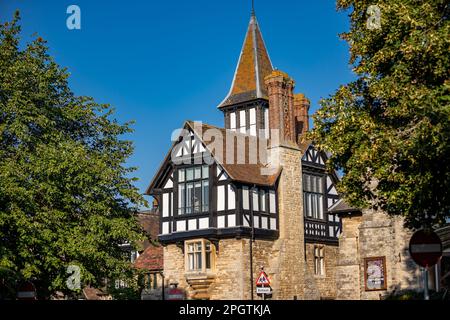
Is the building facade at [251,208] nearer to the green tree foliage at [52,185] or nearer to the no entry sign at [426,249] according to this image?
the green tree foliage at [52,185]

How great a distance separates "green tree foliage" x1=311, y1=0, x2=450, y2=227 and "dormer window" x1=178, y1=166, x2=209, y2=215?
18.8 meters

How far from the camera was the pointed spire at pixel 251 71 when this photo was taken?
41375 millimetres

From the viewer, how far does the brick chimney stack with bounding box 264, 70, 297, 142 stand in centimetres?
3759

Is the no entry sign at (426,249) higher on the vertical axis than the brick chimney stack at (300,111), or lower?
lower

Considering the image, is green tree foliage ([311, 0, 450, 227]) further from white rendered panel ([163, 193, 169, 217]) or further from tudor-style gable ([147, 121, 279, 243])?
white rendered panel ([163, 193, 169, 217])

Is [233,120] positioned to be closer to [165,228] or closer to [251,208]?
[251,208]

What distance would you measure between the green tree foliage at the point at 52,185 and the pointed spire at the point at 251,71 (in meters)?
15.0

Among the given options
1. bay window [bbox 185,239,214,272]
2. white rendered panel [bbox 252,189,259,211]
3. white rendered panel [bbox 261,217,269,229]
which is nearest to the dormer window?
bay window [bbox 185,239,214,272]

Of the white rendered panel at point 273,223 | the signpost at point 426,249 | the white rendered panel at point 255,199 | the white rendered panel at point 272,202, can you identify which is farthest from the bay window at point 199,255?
the signpost at point 426,249

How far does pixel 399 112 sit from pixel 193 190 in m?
22.5

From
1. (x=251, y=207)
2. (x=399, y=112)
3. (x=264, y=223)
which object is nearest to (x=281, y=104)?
(x=251, y=207)

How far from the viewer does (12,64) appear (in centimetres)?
2573
